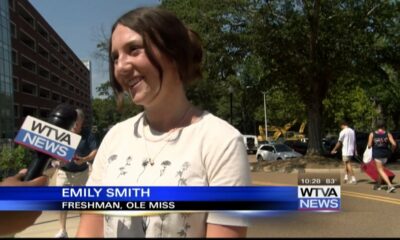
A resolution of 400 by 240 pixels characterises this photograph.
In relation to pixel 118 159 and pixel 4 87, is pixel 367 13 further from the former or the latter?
pixel 4 87

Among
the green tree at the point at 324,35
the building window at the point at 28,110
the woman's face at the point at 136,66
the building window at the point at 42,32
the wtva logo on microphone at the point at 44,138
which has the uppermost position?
the building window at the point at 42,32

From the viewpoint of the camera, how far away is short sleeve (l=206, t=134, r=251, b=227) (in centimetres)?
176

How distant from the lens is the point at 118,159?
199cm

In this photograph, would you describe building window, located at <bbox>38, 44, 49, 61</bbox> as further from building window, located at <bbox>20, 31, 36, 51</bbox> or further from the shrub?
the shrub

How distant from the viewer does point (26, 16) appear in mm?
70125

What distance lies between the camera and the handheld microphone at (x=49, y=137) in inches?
87.6

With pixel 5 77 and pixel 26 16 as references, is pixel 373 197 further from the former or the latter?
pixel 26 16

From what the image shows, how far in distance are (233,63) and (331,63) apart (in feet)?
13.8

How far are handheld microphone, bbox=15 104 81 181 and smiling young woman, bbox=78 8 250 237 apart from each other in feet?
0.93

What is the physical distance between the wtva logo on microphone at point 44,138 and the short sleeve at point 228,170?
0.78m

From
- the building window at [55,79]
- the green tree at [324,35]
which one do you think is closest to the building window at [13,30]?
the building window at [55,79]

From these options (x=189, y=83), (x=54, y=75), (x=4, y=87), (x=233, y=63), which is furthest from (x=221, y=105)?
(x=189, y=83)

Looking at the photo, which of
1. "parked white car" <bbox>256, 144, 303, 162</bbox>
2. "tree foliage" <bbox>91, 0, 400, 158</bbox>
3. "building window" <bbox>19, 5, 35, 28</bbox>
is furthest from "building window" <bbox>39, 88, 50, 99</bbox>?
"tree foliage" <bbox>91, 0, 400, 158</bbox>

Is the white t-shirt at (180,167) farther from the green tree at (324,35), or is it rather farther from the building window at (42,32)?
the building window at (42,32)
